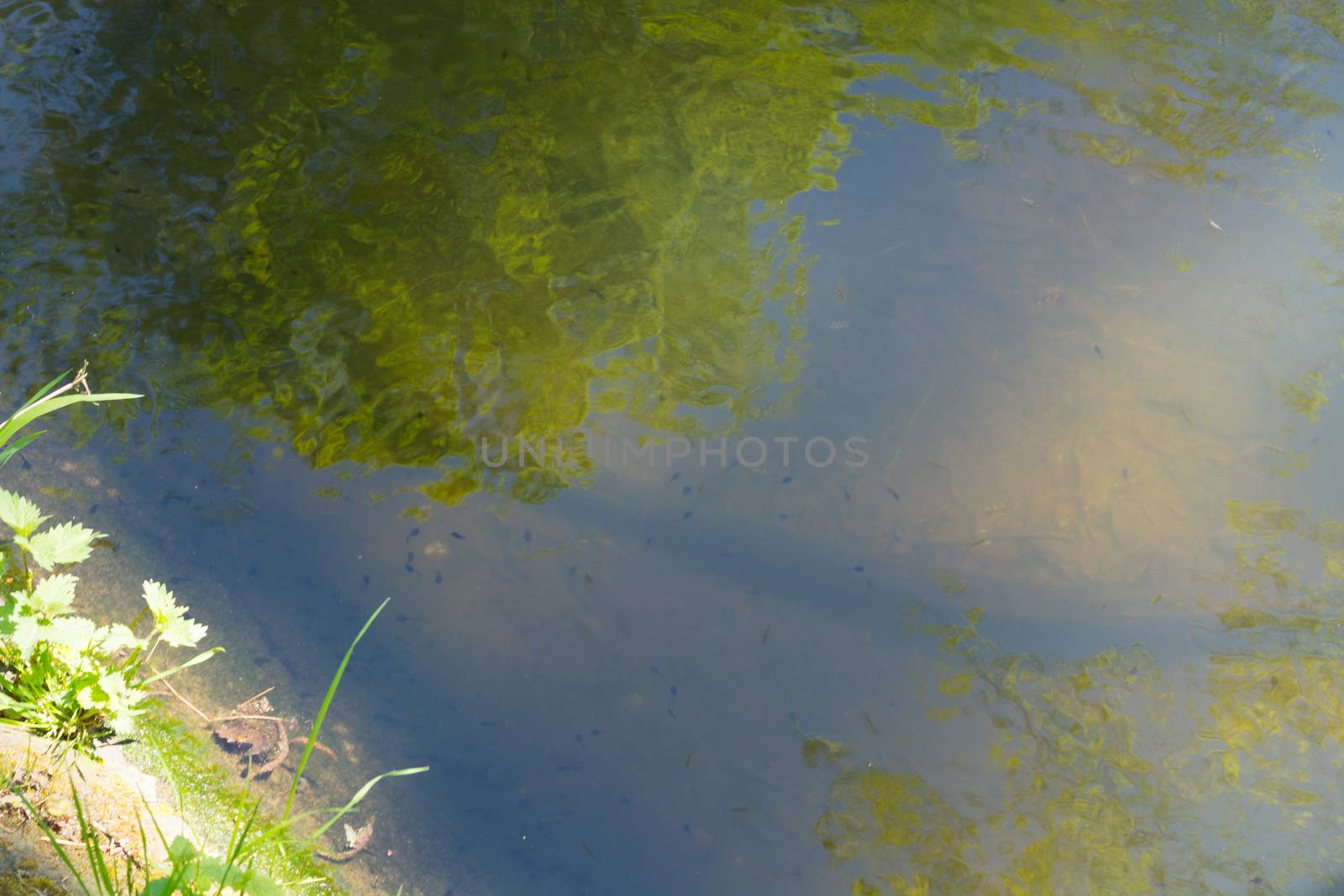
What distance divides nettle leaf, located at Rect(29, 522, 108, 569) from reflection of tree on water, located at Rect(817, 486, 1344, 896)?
4.44 feet

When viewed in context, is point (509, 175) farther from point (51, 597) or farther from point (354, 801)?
point (354, 801)

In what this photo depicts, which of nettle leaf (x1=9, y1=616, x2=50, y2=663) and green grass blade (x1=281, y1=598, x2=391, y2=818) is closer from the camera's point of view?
green grass blade (x1=281, y1=598, x2=391, y2=818)

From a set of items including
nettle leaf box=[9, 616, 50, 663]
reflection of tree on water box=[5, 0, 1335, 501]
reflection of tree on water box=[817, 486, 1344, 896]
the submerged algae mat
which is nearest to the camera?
nettle leaf box=[9, 616, 50, 663]

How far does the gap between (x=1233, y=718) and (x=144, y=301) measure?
2.52 metres

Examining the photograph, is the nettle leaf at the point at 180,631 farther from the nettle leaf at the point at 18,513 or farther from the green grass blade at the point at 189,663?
the nettle leaf at the point at 18,513

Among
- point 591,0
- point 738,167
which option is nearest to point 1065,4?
point 738,167

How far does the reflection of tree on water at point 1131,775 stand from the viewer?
1723mm

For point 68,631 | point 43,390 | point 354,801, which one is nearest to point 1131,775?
point 354,801

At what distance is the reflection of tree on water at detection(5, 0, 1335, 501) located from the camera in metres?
2.12

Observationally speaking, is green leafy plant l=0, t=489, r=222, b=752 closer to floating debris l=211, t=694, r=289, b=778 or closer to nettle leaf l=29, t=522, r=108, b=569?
nettle leaf l=29, t=522, r=108, b=569

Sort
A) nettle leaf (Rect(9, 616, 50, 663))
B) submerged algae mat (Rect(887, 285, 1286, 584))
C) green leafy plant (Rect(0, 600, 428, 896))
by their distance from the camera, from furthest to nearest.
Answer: submerged algae mat (Rect(887, 285, 1286, 584)) → nettle leaf (Rect(9, 616, 50, 663)) → green leafy plant (Rect(0, 600, 428, 896))

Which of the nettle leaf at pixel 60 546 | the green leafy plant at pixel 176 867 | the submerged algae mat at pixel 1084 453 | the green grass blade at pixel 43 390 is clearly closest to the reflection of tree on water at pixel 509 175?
the green grass blade at pixel 43 390

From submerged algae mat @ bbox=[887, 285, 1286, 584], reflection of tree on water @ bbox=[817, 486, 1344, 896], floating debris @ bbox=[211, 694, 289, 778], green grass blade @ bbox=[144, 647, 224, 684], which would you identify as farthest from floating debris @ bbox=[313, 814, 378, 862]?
submerged algae mat @ bbox=[887, 285, 1286, 584]

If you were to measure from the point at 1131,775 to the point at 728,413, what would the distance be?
3.59ft
